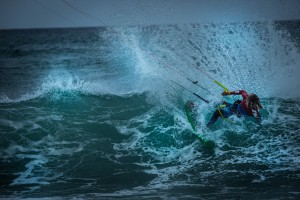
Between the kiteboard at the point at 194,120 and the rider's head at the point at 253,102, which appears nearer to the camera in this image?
the rider's head at the point at 253,102

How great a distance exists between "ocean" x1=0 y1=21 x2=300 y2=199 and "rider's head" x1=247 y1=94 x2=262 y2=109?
59.5 inches

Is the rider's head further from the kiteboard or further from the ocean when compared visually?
the kiteboard

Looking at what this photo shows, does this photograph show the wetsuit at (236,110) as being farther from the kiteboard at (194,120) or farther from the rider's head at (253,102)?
the kiteboard at (194,120)

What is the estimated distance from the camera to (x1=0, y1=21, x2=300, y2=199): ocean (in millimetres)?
7422

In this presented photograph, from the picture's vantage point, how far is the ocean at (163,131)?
742cm

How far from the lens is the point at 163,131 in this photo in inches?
422

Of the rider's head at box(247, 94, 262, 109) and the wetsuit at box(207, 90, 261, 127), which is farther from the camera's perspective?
the wetsuit at box(207, 90, 261, 127)

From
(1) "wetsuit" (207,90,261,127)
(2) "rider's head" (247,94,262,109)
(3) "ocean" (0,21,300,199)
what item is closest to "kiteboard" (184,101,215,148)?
(3) "ocean" (0,21,300,199)

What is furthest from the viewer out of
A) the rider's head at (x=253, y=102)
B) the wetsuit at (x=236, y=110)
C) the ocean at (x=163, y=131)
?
the wetsuit at (x=236, y=110)

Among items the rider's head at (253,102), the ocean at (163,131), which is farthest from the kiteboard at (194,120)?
the rider's head at (253,102)

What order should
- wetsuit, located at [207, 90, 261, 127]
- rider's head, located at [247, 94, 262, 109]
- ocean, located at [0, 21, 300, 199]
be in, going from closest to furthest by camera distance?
ocean, located at [0, 21, 300, 199] < rider's head, located at [247, 94, 262, 109] < wetsuit, located at [207, 90, 261, 127]

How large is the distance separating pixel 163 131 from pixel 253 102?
11.5ft

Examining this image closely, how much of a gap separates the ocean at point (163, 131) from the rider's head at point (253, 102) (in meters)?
1.51

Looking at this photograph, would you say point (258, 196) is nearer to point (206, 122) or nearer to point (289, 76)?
point (206, 122)
